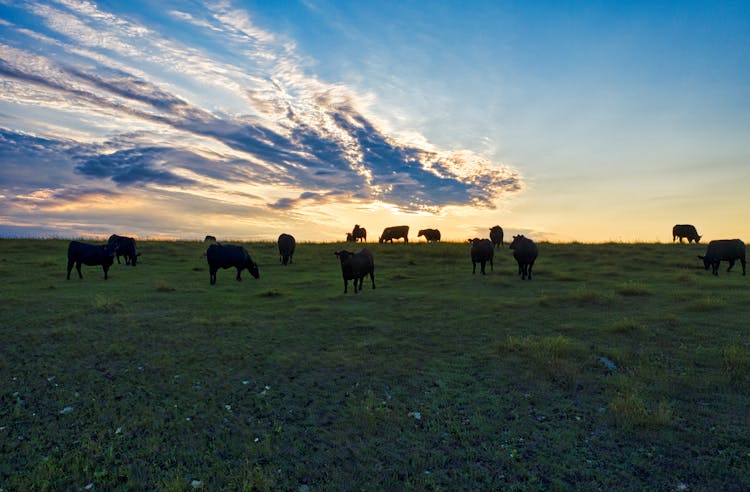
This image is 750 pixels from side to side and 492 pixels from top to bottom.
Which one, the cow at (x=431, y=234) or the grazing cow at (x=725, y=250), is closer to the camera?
the grazing cow at (x=725, y=250)

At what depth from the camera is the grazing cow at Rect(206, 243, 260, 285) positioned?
21.2 metres

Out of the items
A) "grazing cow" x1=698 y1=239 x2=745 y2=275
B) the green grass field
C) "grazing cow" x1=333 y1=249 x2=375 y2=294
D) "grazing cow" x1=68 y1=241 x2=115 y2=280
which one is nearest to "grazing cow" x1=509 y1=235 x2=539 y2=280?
the green grass field

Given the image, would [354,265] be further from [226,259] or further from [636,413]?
[636,413]

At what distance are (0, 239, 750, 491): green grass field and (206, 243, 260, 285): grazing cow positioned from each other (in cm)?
653

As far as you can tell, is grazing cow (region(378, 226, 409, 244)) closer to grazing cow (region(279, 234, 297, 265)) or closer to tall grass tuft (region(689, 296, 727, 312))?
grazing cow (region(279, 234, 297, 265))

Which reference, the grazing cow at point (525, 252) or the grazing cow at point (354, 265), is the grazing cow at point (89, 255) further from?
the grazing cow at point (525, 252)

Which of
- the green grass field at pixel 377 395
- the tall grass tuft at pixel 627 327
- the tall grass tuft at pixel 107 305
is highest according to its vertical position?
the tall grass tuft at pixel 627 327

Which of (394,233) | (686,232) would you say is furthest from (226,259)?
(686,232)

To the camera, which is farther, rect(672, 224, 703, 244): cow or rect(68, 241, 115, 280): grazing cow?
rect(672, 224, 703, 244): cow

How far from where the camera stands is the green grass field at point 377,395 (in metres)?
5.27

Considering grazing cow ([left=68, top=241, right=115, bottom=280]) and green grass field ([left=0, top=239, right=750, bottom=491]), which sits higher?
grazing cow ([left=68, top=241, right=115, bottom=280])

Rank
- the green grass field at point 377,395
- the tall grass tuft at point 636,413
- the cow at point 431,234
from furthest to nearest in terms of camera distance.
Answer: the cow at point 431,234 → the tall grass tuft at point 636,413 → the green grass field at point 377,395

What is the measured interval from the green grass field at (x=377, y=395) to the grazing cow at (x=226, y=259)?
6526 millimetres

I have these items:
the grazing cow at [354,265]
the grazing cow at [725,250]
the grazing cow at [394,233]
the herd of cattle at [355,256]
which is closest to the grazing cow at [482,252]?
the herd of cattle at [355,256]
